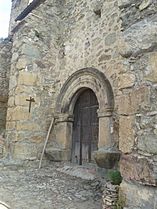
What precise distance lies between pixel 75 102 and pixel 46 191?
8.75 ft

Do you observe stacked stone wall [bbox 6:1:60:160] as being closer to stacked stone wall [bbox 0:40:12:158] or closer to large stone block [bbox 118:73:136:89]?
stacked stone wall [bbox 0:40:12:158]

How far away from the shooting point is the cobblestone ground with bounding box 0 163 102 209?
10.5ft

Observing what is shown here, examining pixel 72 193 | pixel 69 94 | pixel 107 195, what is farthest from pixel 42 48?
pixel 107 195

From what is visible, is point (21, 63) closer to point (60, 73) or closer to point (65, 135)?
point (60, 73)

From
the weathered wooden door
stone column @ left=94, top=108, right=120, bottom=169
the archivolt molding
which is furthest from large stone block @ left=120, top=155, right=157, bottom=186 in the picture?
the weathered wooden door

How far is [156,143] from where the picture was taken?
191cm

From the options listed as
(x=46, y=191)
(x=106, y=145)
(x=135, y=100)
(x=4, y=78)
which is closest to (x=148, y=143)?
(x=135, y=100)

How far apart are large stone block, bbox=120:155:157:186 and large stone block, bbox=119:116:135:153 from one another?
0.27 feet

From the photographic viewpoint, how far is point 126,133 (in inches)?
87.2

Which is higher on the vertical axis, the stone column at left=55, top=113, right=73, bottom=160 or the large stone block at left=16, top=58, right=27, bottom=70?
the large stone block at left=16, top=58, right=27, bottom=70

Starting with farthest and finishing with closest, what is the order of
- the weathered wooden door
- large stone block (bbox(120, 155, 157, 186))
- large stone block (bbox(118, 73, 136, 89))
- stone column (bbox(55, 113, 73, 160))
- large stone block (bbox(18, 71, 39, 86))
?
1. large stone block (bbox(18, 71, 39, 86))
2. stone column (bbox(55, 113, 73, 160))
3. the weathered wooden door
4. large stone block (bbox(118, 73, 136, 89))
5. large stone block (bbox(120, 155, 157, 186))

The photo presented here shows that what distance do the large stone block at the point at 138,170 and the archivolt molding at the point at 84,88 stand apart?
8.60ft

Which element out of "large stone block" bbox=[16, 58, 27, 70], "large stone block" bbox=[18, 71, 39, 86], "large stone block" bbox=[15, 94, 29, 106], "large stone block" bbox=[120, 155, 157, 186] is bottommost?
"large stone block" bbox=[120, 155, 157, 186]

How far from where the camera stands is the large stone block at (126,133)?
215 cm
